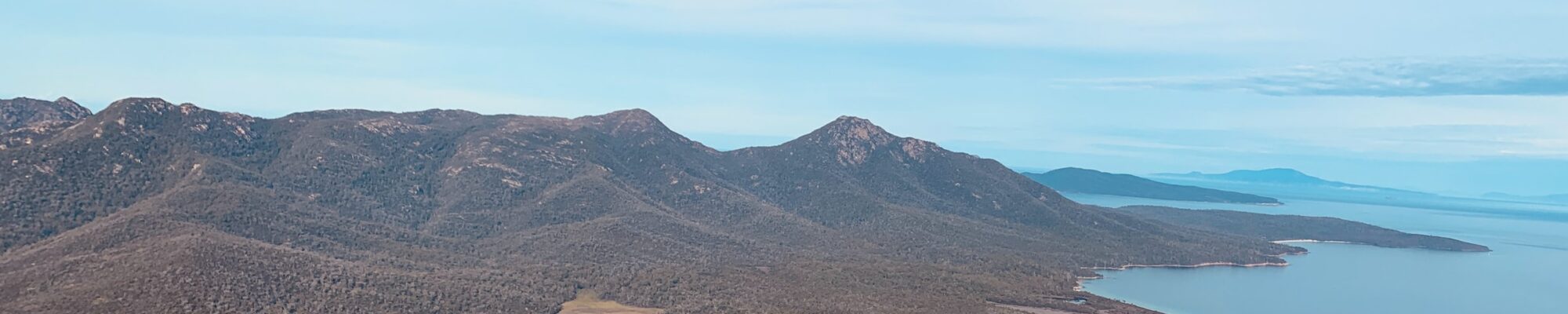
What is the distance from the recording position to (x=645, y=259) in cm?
18138

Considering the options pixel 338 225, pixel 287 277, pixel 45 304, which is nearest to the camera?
pixel 45 304

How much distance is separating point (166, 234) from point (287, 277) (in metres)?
19.7

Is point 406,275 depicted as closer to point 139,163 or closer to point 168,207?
point 168,207

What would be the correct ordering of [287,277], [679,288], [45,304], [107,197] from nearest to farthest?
[45,304] → [287,277] → [679,288] → [107,197]

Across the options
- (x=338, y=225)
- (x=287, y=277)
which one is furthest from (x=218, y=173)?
(x=287, y=277)

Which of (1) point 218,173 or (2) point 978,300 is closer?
(2) point 978,300

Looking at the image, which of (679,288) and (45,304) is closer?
(45,304)

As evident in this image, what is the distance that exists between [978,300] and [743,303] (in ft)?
118

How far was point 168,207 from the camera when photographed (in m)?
157

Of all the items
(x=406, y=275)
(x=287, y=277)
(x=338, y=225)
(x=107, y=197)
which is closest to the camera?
(x=287, y=277)

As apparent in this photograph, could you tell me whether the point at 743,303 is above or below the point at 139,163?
below

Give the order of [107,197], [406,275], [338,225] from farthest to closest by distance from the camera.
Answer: [338,225] < [107,197] < [406,275]

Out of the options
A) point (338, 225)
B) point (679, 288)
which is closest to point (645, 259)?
point (679, 288)

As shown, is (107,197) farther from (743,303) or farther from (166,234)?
(743,303)
